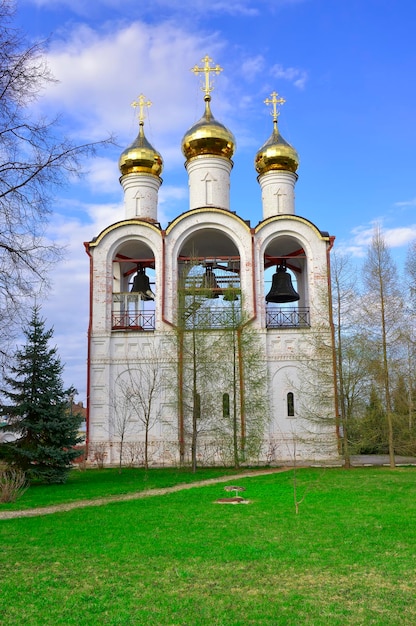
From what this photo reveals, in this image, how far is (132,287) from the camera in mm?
23516

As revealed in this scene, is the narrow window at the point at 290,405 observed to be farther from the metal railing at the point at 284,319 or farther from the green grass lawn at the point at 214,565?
the green grass lawn at the point at 214,565

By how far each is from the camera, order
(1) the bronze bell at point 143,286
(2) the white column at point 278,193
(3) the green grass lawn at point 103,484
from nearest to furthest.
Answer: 1. (3) the green grass lawn at point 103,484
2. (1) the bronze bell at point 143,286
3. (2) the white column at point 278,193

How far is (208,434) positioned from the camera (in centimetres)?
2050

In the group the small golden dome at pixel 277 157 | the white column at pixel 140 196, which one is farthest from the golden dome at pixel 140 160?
the small golden dome at pixel 277 157

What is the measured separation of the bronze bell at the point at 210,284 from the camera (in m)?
20.0

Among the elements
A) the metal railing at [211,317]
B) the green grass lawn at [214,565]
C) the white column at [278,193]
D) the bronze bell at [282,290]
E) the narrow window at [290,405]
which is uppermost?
the white column at [278,193]

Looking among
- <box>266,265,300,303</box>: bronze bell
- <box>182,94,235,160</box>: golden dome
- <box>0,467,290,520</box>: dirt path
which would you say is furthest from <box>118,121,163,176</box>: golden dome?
<box>0,467,290,520</box>: dirt path

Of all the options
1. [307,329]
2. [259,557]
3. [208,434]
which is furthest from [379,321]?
[259,557]

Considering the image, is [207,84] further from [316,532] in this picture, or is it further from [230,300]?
[316,532]

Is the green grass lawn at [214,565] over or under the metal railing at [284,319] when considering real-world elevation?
under

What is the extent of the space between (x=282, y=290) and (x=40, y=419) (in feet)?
35.0

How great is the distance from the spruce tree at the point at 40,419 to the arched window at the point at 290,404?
863 centimetres

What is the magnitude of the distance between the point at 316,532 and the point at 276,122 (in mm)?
20431

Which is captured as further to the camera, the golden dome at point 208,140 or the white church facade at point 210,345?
the golden dome at point 208,140
